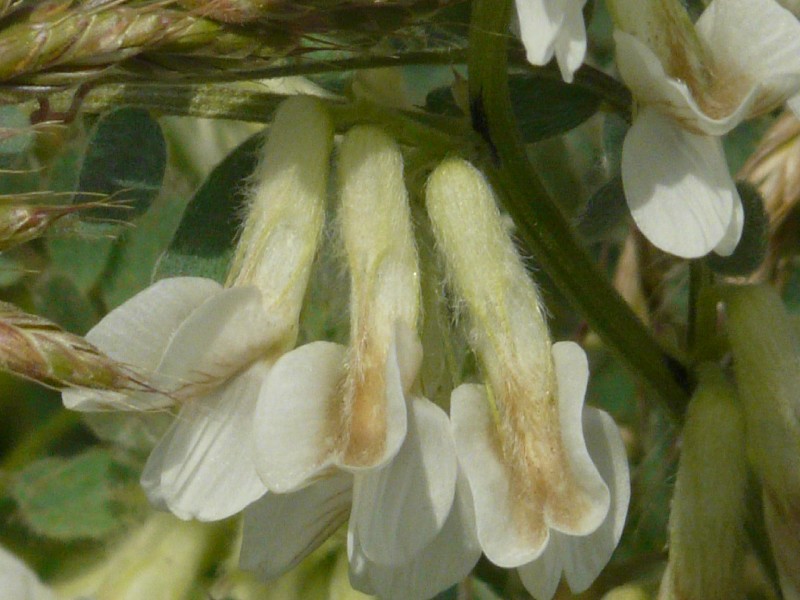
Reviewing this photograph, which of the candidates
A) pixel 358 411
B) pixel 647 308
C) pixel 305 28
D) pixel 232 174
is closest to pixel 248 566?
pixel 358 411

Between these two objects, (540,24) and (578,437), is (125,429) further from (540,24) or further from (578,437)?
(540,24)

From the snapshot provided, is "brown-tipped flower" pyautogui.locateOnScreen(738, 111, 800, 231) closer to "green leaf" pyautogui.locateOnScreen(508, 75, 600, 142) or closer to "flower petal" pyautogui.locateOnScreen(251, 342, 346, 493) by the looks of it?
"green leaf" pyautogui.locateOnScreen(508, 75, 600, 142)

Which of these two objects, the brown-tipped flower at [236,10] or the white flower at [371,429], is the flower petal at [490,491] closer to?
the white flower at [371,429]

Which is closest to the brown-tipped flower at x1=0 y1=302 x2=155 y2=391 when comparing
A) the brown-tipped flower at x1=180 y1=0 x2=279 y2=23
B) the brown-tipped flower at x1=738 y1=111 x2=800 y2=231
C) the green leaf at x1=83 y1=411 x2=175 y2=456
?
the brown-tipped flower at x1=180 y1=0 x2=279 y2=23

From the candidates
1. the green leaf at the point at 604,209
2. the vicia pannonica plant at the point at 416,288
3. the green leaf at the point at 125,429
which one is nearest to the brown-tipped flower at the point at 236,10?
the vicia pannonica plant at the point at 416,288

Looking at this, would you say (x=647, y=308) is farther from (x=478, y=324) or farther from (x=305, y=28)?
(x=305, y=28)

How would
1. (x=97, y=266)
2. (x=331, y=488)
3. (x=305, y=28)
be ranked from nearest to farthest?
(x=305, y=28) < (x=331, y=488) < (x=97, y=266)
